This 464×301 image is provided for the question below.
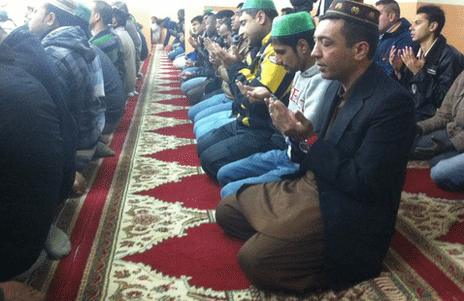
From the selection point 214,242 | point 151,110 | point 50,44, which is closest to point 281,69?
point 214,242

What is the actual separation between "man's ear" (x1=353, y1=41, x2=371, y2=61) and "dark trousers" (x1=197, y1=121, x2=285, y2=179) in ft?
3.19

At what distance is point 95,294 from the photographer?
6.01 feet

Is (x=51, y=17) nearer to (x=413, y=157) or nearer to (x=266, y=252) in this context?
(x=266, y=252)

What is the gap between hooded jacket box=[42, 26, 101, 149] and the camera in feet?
9.27

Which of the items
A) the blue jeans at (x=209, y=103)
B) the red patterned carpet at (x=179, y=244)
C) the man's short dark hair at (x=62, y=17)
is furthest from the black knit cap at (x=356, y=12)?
the blue jeans at (x=209, y=103)

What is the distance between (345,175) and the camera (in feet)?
5.75

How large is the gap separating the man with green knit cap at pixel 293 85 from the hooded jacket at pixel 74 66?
1.07m

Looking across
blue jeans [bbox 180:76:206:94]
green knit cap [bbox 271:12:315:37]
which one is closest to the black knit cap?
green knit cap [bbox 271:12:315:37]

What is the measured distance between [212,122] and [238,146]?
0.72 meters

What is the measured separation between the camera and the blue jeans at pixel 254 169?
2559 millimetres

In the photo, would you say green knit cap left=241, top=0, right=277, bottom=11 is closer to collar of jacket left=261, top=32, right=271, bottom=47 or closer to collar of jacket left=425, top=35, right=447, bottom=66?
collar of jacket left=261, top=32, right=271, bottom=47

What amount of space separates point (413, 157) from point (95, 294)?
2612 millimetres

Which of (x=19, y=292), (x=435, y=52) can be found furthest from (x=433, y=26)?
(x=19, y=292)

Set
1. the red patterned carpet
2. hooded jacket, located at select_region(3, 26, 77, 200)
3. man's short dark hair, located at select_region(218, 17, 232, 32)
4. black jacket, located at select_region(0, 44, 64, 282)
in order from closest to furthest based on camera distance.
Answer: black jacket, located at select_region(0, 44, 64, 282) → the red patterned carpet → hooded jacket, located at select_region(3, 26, 77, 200) → man's short dark hair, located at select_region(218, 17, 232, 32)
